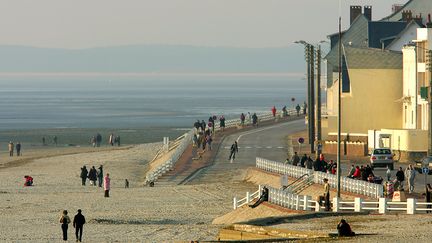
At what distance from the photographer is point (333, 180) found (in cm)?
5088

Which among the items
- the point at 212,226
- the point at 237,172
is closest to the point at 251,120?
the point at 237,172

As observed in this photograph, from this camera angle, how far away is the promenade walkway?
65688 millimetres

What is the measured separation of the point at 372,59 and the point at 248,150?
839 cm

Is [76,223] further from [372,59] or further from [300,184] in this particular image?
[372,59]

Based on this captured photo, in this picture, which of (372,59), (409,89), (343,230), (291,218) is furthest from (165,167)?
(343,230)

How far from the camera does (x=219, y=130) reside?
9138cm

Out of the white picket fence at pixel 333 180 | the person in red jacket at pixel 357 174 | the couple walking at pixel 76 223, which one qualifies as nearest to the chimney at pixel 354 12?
the white picket fence at pixel 333 180

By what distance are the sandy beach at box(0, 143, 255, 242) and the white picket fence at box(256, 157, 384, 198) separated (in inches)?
63.1

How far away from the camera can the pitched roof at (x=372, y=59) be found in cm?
7681

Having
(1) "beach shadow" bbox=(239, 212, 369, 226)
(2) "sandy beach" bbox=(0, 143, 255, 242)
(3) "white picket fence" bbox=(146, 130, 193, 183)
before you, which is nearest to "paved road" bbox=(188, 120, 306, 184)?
(3) "white picket fence" bbox=(146, 130, 193, 183)

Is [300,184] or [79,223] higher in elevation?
[300,184]

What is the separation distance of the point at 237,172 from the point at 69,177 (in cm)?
1054

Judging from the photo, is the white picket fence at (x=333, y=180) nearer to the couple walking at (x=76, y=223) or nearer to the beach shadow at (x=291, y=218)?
the beach shadow at (x=291, y=218)

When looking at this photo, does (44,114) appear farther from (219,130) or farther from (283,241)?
(283,241)
